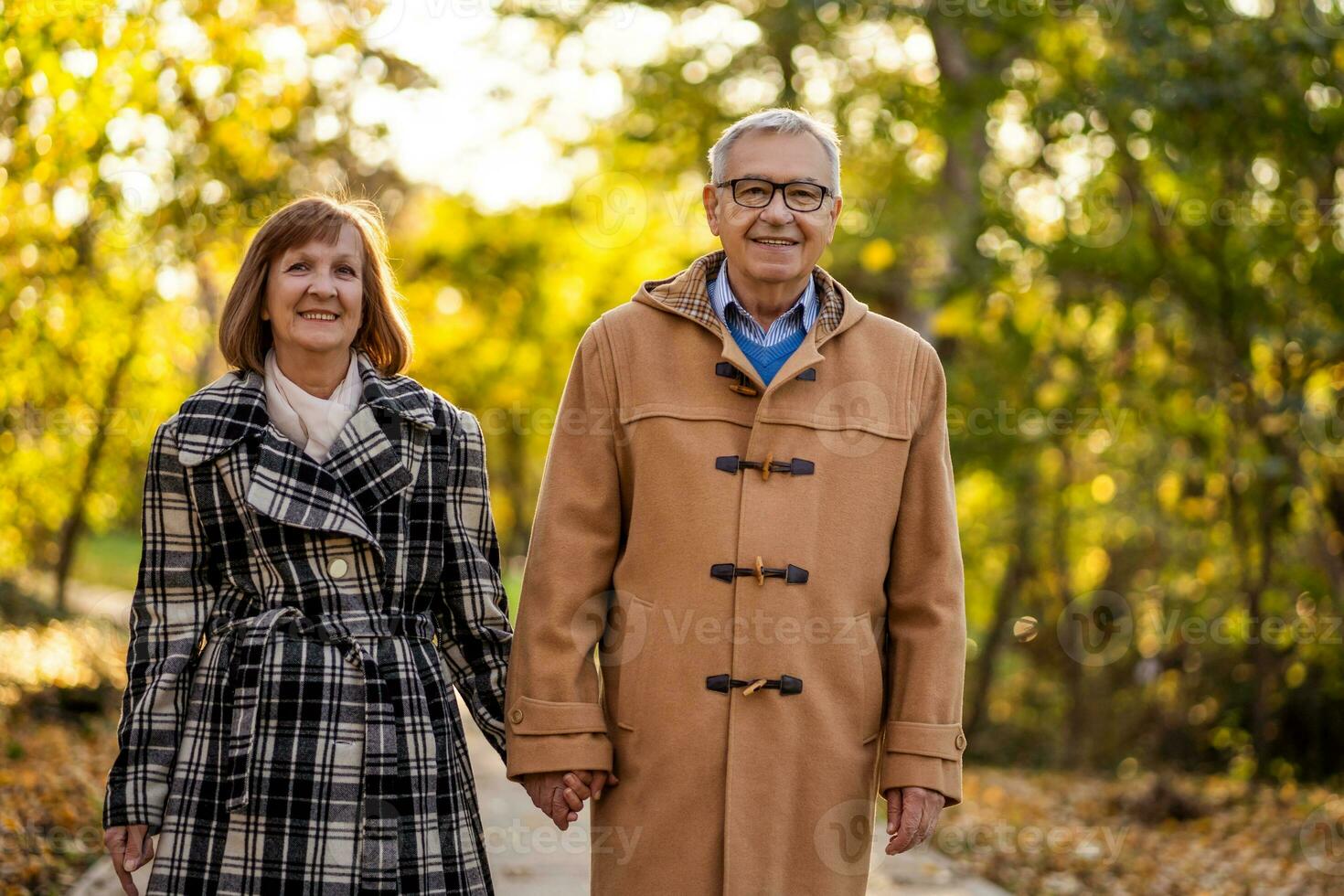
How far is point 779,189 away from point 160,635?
1.58 metres

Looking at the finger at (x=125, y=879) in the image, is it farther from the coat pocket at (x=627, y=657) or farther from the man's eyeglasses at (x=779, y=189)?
the man's eyeglasses at (x=779, y=189)

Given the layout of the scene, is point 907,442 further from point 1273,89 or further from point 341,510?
point 1273,89

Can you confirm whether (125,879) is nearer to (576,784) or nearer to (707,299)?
(576,784)

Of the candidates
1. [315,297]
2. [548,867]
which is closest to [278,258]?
[315,297]

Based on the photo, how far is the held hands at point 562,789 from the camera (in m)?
3.12

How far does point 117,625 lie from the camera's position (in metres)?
12.9

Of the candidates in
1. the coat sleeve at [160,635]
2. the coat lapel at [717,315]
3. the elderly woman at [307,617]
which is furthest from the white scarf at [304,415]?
the coat lapel at [717,315]

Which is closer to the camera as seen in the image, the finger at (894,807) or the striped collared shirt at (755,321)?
the finger at (894,807)

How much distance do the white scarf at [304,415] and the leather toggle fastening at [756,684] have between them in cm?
96

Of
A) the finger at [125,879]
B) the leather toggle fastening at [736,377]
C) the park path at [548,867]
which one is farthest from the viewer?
the park path at [548,867]

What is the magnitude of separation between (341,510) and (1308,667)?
7601mm

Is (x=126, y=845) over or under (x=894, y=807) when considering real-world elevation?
under

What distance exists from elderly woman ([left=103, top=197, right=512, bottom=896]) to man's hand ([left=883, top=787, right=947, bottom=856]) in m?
0.89

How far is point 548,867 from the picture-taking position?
5.95 meters
